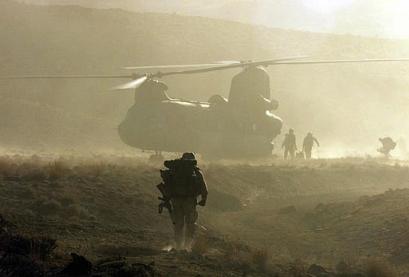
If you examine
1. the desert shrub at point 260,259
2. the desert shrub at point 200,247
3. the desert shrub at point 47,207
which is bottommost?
the desert shrub at point 260,259

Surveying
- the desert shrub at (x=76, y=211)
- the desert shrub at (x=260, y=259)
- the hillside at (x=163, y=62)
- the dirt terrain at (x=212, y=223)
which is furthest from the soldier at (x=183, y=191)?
the hillside at (x=163, y=62)

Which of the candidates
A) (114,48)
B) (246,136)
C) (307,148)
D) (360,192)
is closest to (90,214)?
(360,192)

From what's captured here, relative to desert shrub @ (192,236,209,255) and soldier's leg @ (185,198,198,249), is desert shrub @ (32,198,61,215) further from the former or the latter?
desert shrub @ (192,236,209,255)

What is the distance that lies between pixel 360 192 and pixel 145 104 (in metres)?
10.8

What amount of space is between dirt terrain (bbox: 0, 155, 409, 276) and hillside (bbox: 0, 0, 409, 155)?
3275 cm

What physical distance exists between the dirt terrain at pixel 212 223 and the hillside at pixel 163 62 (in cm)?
3275

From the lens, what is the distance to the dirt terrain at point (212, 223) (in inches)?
430

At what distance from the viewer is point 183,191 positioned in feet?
37.8

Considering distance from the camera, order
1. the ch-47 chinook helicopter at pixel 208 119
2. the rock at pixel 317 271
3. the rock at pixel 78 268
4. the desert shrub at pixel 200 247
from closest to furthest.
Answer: the rock at pixel 78 268 < the rock at pixel 317 271 < the desert shrub at pixel 200 247 < the ch-47 chinook helicopter at pixel 208 119

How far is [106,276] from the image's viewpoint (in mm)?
8133

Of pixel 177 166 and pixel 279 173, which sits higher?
pixel 279 173

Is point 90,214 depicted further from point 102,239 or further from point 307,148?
point 307,148

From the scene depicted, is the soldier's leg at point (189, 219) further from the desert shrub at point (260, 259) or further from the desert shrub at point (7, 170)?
the desert shrub at point (7, 170)

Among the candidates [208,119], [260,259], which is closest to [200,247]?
[260,259]
